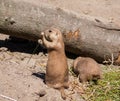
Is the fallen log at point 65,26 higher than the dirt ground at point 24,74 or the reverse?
higher

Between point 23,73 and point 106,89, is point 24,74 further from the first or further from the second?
point 106,89

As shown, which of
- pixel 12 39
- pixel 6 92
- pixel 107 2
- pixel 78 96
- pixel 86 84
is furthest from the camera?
pixel 107 2

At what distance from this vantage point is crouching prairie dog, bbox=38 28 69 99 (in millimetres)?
5590

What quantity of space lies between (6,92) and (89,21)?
7.11 ft

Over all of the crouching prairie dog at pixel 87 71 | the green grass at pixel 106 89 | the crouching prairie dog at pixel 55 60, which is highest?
the crouching prairie dog at pixel 55 60

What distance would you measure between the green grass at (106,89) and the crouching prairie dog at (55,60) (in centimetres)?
44

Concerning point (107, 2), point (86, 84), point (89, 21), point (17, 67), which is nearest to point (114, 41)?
point (89, 21)

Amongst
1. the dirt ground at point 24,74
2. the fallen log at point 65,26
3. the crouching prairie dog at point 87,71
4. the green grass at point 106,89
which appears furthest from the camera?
the fallen log at point 65,26

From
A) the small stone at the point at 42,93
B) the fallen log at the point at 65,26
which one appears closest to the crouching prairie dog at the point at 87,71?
the fallen log at the point at 65,26

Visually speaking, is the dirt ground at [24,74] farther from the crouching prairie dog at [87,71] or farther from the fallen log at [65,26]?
the fallen log at [65,26]

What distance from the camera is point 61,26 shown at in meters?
7.00

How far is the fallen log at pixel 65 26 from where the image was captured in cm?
691

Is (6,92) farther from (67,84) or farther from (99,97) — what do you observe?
(99,97)

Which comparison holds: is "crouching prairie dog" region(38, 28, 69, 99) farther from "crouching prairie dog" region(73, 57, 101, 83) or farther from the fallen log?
the fallen log
